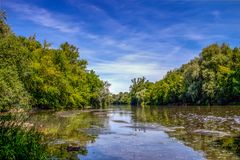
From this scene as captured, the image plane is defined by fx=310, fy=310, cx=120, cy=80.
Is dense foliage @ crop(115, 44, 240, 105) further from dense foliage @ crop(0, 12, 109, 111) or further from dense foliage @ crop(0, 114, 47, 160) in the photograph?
dense foliage @ crop(0, 114, 47, 160)

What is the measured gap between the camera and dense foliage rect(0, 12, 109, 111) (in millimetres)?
35562

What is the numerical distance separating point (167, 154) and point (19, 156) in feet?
27.6

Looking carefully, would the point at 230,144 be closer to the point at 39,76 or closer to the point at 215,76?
the point at 39,76

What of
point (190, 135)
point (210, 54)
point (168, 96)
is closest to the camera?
point (190, 135)

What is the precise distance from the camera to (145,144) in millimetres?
19453

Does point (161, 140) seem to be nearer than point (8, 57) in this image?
Yes

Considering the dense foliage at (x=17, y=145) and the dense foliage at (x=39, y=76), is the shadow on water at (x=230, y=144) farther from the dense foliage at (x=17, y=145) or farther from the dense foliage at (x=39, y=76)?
the dense foliage at (x=39, y=76)

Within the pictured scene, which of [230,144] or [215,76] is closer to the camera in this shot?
[230,144]

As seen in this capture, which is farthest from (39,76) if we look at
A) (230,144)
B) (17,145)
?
Answer: (17,145)

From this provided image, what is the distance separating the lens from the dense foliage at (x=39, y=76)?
117ft

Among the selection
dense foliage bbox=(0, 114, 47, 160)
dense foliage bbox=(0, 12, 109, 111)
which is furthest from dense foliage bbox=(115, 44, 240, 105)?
dense foliage bbox=(0, 114, 47, 160)

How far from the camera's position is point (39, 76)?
61.4 meters

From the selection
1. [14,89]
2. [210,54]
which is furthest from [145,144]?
[210,54]

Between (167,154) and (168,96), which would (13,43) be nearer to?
(167,154)
